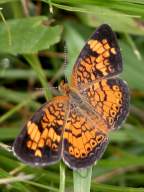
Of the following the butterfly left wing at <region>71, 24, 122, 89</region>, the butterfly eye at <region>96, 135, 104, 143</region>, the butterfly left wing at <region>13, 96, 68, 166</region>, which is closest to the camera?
the butterfly left wing at <region>13, 96, 68, 166</region>

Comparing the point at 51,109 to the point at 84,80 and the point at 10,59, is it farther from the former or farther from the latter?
the point at 10,59

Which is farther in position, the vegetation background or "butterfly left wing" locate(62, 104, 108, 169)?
the vegetation background

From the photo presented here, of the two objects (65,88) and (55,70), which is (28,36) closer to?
(65,88)

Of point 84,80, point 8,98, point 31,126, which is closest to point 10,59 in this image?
point 8,98

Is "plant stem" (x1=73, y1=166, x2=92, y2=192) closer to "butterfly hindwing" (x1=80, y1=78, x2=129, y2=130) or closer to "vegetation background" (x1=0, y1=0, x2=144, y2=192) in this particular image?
"vegetation background" (x1=0, y1=0, x2=144, y2=192)

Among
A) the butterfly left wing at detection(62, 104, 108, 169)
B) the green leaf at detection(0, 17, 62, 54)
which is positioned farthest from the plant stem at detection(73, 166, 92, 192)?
the green leaf at detection(0, 17, 62, 54)

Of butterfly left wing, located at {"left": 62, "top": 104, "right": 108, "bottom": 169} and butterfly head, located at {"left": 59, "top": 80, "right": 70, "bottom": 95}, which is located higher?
butterfly head, located at {"left": 59, "top": 80, "right": 70, "bottom": 95}

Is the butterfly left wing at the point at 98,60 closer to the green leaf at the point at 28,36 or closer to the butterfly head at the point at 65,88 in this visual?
the butterfly head at the point at 65,88

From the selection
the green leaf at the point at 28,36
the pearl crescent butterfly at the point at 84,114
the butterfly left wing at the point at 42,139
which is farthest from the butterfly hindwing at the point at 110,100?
the green leaf at the point at 28,36
